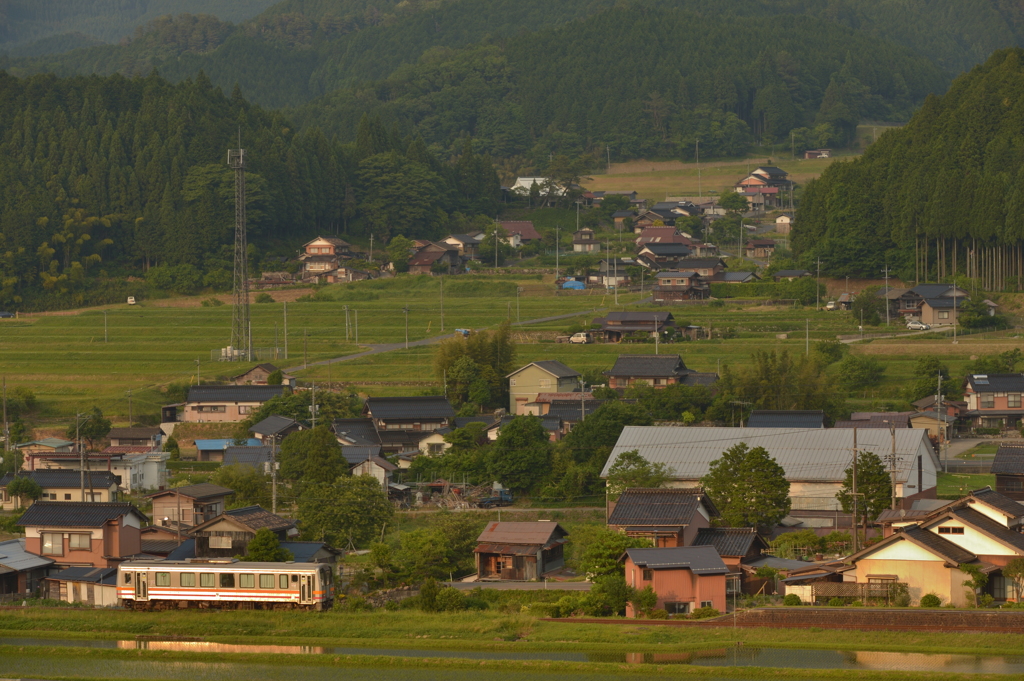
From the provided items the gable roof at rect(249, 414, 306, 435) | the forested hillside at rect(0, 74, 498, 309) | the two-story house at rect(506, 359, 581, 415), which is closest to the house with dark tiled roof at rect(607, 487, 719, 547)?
the gable roof at rect(249, 414, 306, 435)

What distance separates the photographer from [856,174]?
59.8 m

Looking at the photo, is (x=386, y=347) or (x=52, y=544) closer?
(x=52, y=544)

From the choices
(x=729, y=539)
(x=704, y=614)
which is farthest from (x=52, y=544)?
(x=729, y=539)

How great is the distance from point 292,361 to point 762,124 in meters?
63.8

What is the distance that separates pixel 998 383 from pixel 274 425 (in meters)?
19.3

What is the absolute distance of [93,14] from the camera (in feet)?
613

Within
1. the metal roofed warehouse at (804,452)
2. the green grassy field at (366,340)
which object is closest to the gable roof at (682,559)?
the metal roofed warehouse at (804,452)

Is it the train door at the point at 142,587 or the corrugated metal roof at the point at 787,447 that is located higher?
the corrugated metal roof at the point at 787,447

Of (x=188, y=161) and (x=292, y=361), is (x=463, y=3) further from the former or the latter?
(x=292, y=361)

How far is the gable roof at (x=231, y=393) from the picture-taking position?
37656 mm

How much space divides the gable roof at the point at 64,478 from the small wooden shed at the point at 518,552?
10.0 metres

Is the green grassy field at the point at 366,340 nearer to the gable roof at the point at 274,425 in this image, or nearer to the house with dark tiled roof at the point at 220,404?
the house with dark tiled roof at the point at 220,404

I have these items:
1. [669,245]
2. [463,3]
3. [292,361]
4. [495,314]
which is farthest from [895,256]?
[463,3]

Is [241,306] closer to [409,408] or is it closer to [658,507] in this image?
[409,408]
